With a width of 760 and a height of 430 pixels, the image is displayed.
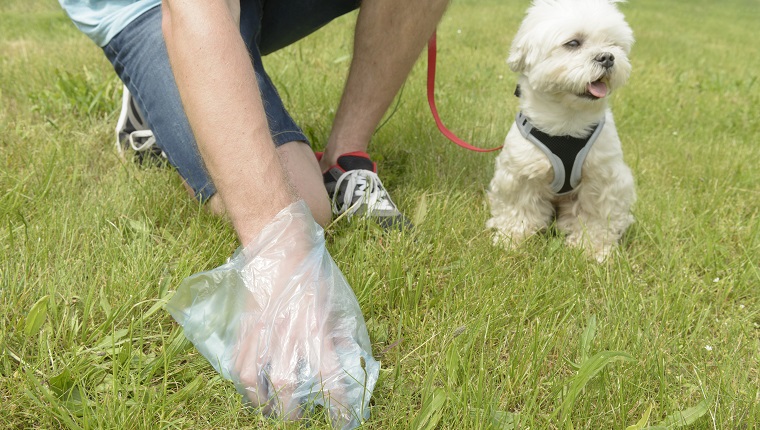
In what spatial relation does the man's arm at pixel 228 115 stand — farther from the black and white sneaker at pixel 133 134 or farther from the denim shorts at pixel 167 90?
the black and white sneaker at pixel 133 134

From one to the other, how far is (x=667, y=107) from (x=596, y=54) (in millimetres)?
2572

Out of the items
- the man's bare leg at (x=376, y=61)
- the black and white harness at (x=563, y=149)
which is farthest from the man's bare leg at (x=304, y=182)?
the black and white harness at (x=563, y=149)

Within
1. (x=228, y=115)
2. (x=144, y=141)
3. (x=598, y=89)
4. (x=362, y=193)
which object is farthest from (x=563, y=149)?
(x=144, y=141)

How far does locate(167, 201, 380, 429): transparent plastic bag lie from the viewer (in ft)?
4.45

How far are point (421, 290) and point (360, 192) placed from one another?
24.8 inches

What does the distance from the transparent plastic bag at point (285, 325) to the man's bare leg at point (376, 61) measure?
1.16 m

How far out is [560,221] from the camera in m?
2.58

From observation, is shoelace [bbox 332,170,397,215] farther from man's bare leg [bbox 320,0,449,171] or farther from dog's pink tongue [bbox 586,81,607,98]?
dog's pink tongue [bbox 586,81,607,98]

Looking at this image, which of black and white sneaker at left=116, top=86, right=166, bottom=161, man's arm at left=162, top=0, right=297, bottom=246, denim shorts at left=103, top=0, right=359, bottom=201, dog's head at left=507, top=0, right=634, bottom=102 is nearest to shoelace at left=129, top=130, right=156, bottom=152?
black and white sneaker at left=116, top=86, right=166, bottom=161

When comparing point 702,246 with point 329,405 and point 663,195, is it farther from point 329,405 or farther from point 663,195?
point 329,405

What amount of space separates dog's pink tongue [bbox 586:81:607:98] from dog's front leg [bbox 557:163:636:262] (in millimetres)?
325

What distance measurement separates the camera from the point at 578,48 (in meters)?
2.15

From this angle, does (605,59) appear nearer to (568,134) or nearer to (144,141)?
(568,134)

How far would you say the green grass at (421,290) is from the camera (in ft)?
4.54
